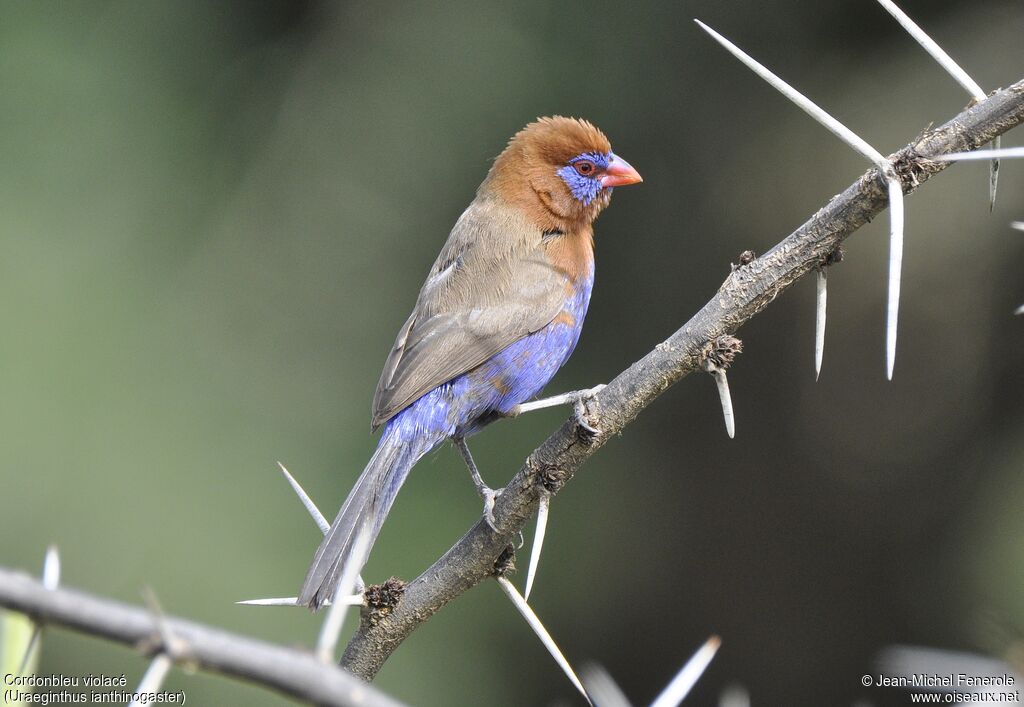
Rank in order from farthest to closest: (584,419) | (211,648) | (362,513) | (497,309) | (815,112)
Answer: (497,309), (362,513), (584,419), (815,112), (211,648)

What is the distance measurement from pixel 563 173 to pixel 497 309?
875 mm

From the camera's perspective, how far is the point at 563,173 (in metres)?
4.64

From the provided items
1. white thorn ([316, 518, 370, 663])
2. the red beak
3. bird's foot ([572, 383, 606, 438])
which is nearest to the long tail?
bird's foot ([572, 383, 606, 438])

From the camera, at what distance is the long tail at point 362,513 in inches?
113

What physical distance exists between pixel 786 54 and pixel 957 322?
1604 millimetres

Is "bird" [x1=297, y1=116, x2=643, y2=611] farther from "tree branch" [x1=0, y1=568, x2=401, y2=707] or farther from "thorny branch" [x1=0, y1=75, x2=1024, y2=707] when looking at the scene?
"tree branch" [x1=0, y1=568, x2=401, y2=707]

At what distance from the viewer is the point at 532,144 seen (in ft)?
15.3

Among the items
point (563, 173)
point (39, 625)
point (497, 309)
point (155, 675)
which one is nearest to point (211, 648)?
point (39, 625)

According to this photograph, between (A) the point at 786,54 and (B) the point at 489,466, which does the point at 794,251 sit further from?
(A) the point at 786,54

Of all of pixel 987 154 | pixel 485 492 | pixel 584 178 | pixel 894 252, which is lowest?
pixel 485 492

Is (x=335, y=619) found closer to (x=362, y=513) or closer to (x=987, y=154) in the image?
(x=987, y=154)

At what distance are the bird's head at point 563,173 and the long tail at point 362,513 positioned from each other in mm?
1306

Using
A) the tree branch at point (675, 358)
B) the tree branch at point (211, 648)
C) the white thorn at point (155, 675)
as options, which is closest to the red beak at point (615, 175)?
the tree branch at point (675, 358)

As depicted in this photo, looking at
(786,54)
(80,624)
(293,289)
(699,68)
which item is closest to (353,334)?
(293,289)
